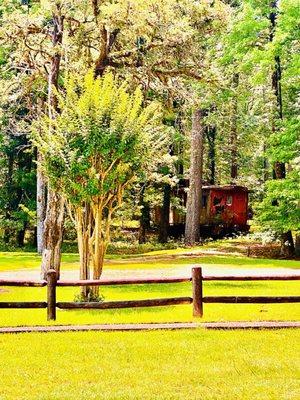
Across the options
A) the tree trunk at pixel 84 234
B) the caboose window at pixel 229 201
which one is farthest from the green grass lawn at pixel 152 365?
the caboose window at pixel 229 201

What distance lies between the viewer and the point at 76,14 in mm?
20859

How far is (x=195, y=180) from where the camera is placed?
1521 inches

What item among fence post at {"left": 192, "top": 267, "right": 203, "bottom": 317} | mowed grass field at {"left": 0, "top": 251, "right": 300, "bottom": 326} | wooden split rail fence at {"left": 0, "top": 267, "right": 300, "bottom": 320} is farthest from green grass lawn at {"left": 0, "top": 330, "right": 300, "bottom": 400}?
mowed grass field at {"left": 0, "top": 251, "right": 300, "bottom": 326}

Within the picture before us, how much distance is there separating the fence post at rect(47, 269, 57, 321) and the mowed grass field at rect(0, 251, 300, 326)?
240 mm

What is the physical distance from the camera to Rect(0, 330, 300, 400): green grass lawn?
28.2 feet

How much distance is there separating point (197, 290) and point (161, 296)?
552 cm

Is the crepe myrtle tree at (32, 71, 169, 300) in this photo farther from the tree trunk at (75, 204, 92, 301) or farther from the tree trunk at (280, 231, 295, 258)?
the tree trunk at (280, 231, 295, 258)

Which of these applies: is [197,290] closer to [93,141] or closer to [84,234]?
[84,234]

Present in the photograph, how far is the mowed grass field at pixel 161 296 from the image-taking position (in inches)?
592

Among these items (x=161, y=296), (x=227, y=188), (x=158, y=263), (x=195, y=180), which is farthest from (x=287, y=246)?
(x=161, y=296)

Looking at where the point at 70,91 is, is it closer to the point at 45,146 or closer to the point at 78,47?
the point at 45,146

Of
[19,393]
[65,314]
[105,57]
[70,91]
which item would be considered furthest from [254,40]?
[19,393]

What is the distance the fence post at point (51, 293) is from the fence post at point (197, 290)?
2925mm

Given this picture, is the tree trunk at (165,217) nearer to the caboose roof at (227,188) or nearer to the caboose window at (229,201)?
the caboose roof at (227,188)
